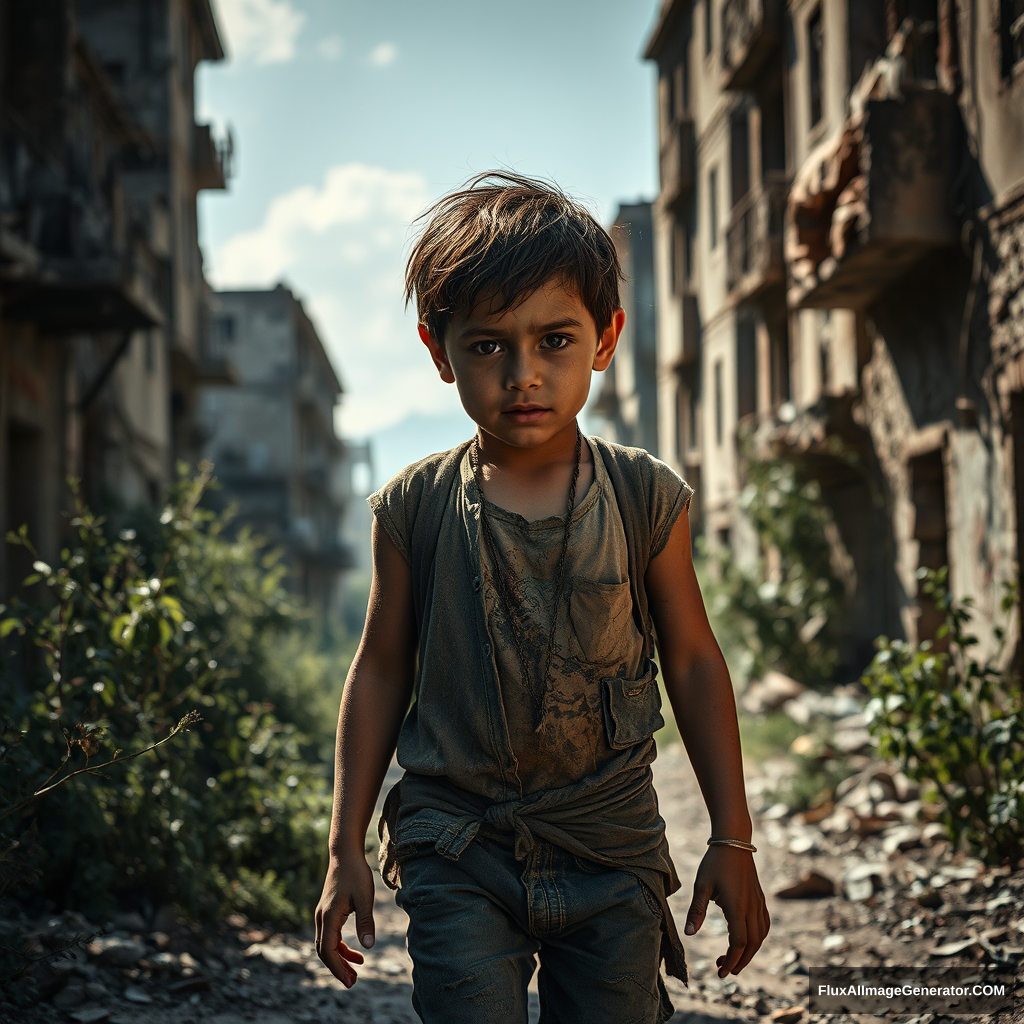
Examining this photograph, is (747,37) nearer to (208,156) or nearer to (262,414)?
(208,156)

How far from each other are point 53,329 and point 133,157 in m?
7.84

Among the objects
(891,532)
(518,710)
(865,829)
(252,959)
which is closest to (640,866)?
(518,710)

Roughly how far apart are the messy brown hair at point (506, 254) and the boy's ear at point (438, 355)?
0.9 inches

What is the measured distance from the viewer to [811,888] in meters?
5.48

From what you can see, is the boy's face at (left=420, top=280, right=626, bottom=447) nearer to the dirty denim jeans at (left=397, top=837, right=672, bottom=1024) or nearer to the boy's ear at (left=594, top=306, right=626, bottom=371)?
the boy's ear at (left=594, top=306, right=626, bottom=371)

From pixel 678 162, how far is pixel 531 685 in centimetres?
1734

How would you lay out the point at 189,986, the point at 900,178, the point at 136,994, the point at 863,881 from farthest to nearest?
the point at 900,178 → the point at 863,881 → the point at 189,986 → the point at 136,994

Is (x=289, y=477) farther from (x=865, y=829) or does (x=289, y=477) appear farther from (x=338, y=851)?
(x=338, y=851)

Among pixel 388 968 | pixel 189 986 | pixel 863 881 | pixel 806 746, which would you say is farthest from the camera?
pixel 806 746

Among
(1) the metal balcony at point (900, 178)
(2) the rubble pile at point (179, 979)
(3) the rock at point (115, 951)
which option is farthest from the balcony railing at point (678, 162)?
(3) the rock at point (115, 951)

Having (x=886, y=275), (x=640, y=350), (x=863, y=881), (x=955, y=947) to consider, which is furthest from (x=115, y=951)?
(x=640, y=350)

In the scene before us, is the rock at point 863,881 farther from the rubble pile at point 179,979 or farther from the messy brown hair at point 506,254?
the messy brown hair at point 506,254

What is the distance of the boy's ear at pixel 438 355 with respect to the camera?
2.27 metres

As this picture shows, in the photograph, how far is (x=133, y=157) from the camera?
1727cm
